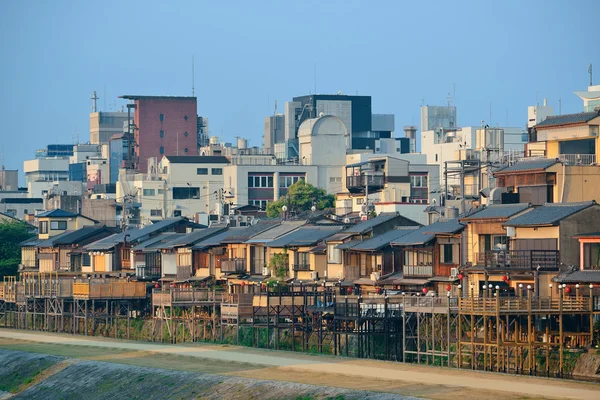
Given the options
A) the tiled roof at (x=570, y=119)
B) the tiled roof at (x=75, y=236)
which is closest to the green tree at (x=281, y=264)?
the tiled roof at (x=570, y=119)

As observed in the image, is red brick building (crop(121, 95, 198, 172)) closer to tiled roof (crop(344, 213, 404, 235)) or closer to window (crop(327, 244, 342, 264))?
tiled roof (crop(344, 213, 404, 235))

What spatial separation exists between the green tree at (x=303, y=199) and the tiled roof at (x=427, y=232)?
5364 cm

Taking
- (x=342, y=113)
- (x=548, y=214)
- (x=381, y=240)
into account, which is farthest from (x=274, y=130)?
(x=548, y=214)

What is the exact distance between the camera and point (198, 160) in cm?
14988

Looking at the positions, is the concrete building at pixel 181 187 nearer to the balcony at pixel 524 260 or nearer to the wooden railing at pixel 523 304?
the balcony at pixel 524 260

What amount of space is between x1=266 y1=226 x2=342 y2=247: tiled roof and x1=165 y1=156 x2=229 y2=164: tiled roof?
212 feet

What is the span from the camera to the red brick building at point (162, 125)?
173 m

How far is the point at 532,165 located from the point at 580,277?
10.8 metres

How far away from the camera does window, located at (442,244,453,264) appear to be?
221ft

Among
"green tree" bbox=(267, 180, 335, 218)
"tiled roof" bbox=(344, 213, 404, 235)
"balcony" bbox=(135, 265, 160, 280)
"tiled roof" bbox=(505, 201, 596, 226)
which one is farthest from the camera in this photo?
"green tree" bbox=(267, 180, 335, 218)

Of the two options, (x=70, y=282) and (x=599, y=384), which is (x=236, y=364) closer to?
(x=599, y=384)

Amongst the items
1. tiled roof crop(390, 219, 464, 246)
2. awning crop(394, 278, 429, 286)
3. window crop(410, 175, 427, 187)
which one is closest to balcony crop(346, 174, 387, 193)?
window crop(410, 175, 427, 187)

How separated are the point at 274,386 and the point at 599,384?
1165 cm

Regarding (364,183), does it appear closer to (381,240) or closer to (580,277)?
(381,240)
